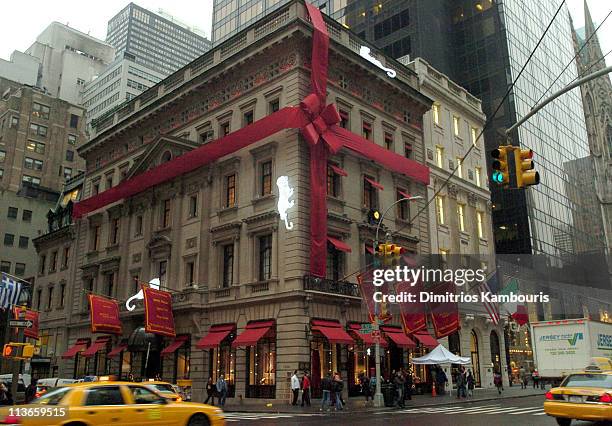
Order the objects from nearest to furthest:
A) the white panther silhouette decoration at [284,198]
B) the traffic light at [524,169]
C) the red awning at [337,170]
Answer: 1. the traffic light at [524,169]
2. the white panther silhouette decoration at [284,198]
3. the red awning at [337,170]

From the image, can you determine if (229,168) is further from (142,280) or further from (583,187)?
(583,187)

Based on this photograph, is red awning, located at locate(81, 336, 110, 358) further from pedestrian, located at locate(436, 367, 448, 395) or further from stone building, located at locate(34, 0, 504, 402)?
pedestrian, located at locate(436, 367, 448, 395)

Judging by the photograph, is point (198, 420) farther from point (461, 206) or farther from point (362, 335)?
point (461, 206)

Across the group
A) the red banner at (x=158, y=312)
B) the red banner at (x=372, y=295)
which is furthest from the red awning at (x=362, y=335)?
the red banner at (x=158, y=312)

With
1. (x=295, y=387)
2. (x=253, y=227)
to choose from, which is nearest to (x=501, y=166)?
(x=295, y=387)

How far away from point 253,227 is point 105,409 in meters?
21.2

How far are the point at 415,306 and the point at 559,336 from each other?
876 cm

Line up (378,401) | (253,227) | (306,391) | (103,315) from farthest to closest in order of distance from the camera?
(103,315), (253,227), (306,391), (378,401)

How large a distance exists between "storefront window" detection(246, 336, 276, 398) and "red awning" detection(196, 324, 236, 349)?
164 centimetres

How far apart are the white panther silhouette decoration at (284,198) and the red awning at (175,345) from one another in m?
10.3

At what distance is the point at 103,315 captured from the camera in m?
36.0

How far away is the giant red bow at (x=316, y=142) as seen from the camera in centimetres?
3112

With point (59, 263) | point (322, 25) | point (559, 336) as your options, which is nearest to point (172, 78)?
point (322, 25)

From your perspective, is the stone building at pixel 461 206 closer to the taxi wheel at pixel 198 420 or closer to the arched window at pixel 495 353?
the arched window at pixel 495 353
